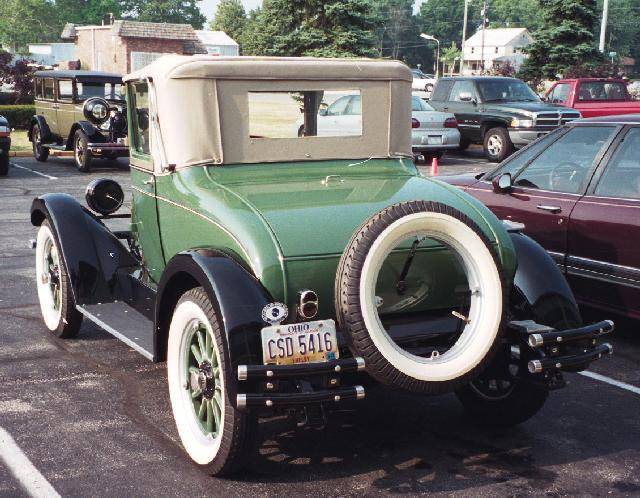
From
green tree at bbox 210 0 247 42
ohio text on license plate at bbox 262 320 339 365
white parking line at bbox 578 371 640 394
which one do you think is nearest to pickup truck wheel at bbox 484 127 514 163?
white parking line at bbox 578 371 640 394

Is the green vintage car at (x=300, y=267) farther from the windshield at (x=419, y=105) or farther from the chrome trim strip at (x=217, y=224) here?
the windshield at (x=419, y=105)

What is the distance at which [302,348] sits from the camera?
3857mm

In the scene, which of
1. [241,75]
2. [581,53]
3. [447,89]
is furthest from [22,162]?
[581,53]

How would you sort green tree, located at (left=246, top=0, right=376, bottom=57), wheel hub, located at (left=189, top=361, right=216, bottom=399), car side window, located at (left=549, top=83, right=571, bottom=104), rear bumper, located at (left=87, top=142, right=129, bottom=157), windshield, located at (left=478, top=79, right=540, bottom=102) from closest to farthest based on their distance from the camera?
wheel hub, located at (left=189, top=361, right=216, bottom=399)
rear bumper, located at (left=87, top=142, right=129, bottom=157)
windshield, located at (left=478, top=79, right=540, bottom=102)
car side window, located at (left=549, top=83, right=571, bottom=104)
green tree, located at (left=246, top=0, right=376, bottom=57)

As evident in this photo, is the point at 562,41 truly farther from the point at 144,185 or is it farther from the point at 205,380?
the point at 205,380

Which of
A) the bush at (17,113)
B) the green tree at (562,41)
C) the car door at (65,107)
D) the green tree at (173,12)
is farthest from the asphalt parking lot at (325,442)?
the green tree at (173,12)

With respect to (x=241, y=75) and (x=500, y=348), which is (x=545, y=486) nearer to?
(x=500, y=348)

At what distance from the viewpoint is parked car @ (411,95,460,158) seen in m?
19.8

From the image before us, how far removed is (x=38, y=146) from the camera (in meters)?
19.7

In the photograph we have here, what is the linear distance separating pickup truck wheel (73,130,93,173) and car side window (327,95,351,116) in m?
12.3

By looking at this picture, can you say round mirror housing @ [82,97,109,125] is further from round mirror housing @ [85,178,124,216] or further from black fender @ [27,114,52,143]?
black fender @ [27,114,52,143]

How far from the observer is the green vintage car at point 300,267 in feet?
12.7

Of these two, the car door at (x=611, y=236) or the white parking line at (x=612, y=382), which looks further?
the car door at (x=611, y=236)

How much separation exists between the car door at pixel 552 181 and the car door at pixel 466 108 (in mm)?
14225
